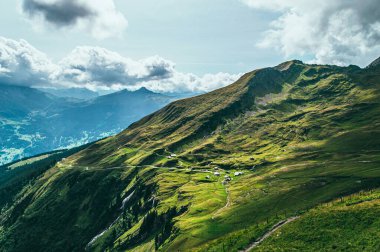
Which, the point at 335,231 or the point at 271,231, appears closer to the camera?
the point at 335,231

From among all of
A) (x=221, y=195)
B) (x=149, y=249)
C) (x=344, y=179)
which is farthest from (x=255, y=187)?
(x=149, y=249)

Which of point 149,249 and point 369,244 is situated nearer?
point 369,244

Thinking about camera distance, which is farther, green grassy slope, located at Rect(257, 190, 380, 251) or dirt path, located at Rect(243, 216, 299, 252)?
dirt path, located at Rect(243, 216, 299, 252)

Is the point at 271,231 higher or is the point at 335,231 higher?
the point at 335,231

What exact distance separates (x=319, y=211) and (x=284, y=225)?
38.9 ft

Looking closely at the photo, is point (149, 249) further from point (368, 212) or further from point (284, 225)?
point (368, 212)

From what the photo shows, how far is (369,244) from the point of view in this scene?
71.9 m

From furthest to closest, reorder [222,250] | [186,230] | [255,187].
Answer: [255,187]
[186,230]
[222,250]

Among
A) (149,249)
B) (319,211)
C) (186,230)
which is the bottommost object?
(149,249)

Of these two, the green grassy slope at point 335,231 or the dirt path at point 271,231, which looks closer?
the green grassy slope at point 335,231

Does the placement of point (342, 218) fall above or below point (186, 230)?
above

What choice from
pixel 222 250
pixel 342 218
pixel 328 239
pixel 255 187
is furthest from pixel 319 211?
pixel 255 187

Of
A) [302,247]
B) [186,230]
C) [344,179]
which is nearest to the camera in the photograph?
[302,247]

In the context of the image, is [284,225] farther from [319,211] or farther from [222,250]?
[222,250]
